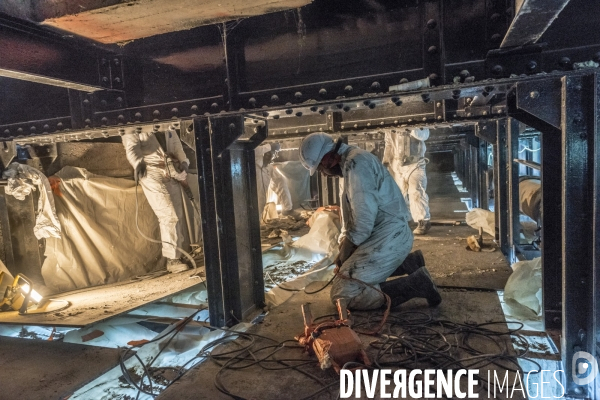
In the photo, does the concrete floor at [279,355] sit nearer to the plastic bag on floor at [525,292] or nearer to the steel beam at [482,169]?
the plastic bag on floor at [525,292]

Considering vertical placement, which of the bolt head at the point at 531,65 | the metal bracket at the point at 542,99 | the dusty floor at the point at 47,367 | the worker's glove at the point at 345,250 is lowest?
the dusty floor at the point at 47,367

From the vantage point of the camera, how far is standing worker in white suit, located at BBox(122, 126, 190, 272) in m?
5.98

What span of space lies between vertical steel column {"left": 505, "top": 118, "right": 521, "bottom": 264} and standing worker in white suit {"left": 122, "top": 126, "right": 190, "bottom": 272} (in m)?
5.03

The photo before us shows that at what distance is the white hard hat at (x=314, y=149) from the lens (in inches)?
151

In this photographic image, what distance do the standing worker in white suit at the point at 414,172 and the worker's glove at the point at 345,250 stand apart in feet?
13.0

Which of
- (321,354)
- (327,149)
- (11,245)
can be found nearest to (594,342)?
(321,354)

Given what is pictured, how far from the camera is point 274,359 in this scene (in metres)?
3.02

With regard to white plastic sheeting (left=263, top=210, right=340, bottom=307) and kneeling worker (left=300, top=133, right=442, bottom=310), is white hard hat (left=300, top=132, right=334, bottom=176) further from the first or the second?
white plastic sheeting (left=263, top=210, right=340, bottom=307)

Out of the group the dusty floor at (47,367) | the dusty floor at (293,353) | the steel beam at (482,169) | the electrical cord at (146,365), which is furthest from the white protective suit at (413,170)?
the dusty floor at (47,367)

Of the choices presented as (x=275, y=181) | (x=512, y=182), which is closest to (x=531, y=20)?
(x=512, y=182)

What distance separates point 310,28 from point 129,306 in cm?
377

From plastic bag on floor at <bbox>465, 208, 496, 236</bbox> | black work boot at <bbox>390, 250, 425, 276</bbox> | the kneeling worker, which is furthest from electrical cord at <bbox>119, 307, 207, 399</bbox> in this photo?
plastic bag on floor at <bbox>465, 208, 496, 236</bbox>

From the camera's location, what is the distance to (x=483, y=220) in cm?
697

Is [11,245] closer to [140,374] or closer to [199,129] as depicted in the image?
[140,374]
